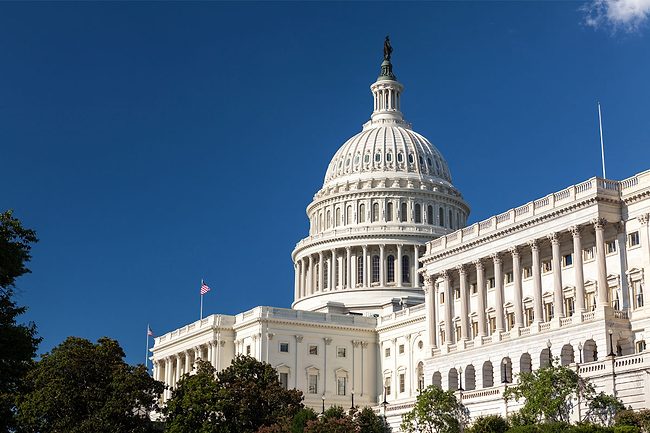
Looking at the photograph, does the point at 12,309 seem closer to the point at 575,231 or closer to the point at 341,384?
the point at 575,231

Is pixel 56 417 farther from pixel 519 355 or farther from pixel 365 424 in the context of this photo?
pixel 519 355

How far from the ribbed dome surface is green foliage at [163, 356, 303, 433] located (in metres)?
84.1

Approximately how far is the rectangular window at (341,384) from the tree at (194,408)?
5241cm

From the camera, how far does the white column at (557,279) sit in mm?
101125

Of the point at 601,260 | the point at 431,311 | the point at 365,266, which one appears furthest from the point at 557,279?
the point at 365,266

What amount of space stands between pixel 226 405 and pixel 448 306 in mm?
32807

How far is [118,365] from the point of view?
9212cm

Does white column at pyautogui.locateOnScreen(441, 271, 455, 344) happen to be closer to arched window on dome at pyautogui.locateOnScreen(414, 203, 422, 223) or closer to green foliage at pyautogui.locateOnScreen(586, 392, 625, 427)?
green foliage at pyautogui.locateOnScreen(586, 392, 625, 427)

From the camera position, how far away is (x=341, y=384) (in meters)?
147

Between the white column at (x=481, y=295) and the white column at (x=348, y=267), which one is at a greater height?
the white column at (x=348, y=267)

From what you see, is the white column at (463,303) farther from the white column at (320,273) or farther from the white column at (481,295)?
the white column at (320,273)

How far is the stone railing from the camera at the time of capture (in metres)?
97.8

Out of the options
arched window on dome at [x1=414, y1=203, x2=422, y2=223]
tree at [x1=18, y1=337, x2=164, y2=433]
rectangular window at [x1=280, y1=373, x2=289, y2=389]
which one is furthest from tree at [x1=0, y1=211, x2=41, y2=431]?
arched window on dome at [x1=414, y1=203, x2=422, y2=223]

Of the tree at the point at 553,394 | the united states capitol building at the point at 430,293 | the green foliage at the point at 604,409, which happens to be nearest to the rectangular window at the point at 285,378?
the united states capitol building at the point at 430,293
